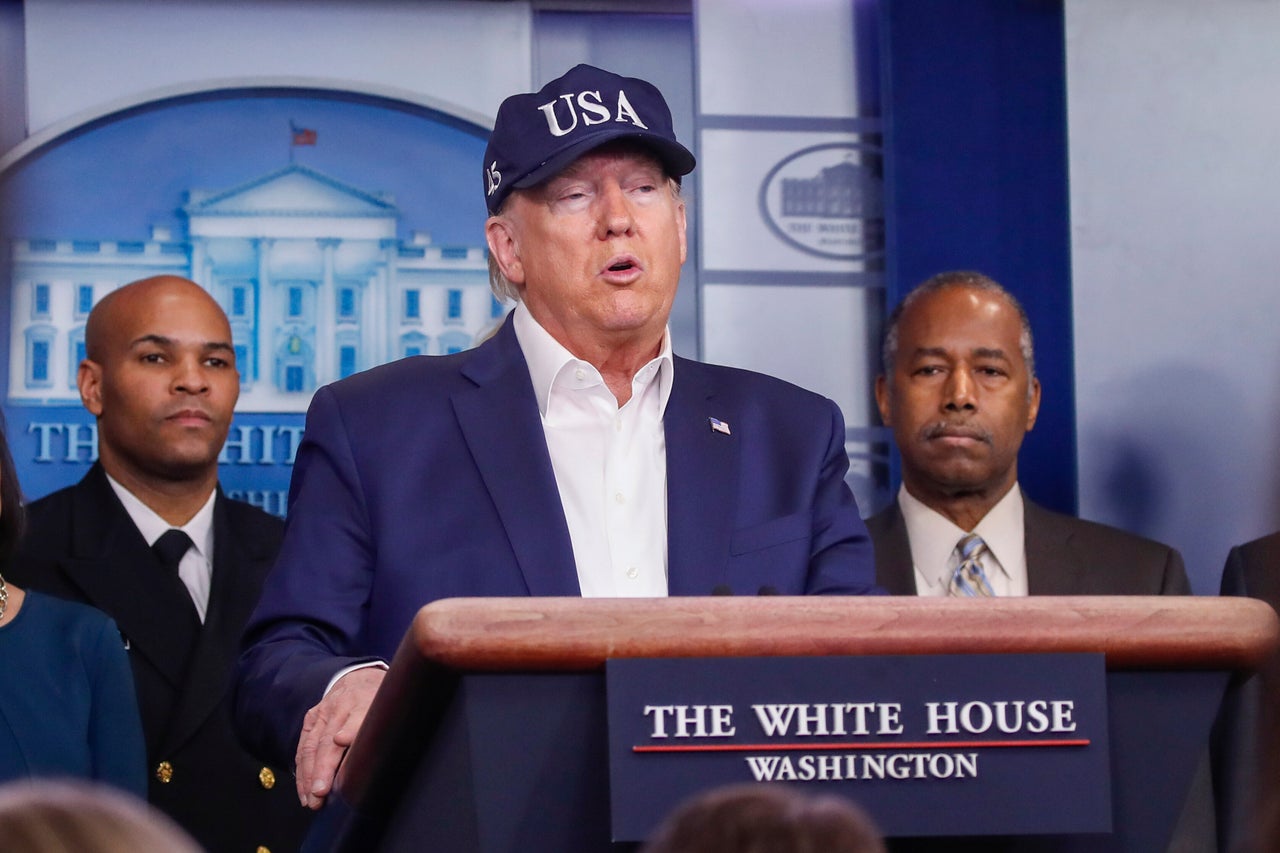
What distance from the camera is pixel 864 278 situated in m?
3.72

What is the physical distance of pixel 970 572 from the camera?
3268mm

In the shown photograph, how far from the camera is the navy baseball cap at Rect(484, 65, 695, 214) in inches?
78.3

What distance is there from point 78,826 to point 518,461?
1083 millimetres

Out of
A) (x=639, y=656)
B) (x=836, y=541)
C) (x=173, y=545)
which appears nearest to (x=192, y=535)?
(x=173, y=545)

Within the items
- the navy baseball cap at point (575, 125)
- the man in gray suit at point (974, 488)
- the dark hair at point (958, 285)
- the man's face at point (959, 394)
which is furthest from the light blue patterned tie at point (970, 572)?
the navy baseball cap at point (575, 125)

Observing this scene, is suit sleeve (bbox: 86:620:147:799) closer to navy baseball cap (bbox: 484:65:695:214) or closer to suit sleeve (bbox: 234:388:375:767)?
suit sleeve (bbox: 234:388:375:767)

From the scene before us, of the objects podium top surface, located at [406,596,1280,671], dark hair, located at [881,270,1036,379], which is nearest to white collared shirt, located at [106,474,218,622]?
dark hair, located at [881,270,1036,379]

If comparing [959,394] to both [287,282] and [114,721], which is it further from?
[114,721]

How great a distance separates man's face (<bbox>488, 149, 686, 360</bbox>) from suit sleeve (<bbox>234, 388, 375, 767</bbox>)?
0.31 metres

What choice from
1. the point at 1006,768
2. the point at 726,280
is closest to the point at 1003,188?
the point at 726,280

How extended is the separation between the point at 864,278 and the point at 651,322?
1.76 m

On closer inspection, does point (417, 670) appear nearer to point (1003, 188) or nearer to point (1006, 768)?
point (1006, 768)

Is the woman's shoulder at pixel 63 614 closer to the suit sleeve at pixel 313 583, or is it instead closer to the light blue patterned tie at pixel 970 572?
the suit sleeve at pixel 313 583

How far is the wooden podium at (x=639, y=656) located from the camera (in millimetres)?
1126
